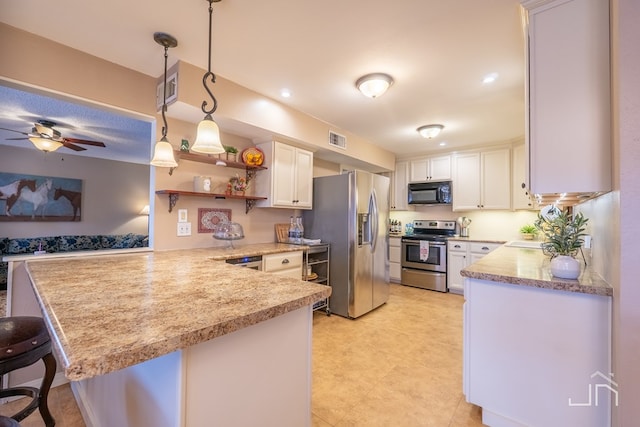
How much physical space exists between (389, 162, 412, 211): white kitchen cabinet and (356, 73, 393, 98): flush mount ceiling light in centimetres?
297

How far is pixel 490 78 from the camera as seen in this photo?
2.42m

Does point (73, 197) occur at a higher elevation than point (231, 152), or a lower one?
lower

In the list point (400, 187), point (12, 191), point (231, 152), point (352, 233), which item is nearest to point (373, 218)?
point (352, 233)

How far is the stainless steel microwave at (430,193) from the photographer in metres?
4.76

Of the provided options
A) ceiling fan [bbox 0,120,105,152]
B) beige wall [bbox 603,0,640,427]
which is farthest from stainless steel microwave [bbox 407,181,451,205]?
ceiling fan [bbox 0,120,105,152]

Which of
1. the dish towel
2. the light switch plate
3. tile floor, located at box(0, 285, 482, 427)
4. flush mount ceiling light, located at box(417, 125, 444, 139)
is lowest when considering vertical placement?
tile floor, located at box(0, 285, 482, 427)

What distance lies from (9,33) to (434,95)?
335 centimetres

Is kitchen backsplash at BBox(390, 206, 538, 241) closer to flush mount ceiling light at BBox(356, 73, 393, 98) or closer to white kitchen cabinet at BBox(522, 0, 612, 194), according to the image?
flush mount ceiling light at BBox(356, 73, 393, 98)

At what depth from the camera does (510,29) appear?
181cm

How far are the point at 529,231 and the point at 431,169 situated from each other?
1800 mm

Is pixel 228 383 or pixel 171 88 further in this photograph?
pixel 171 88

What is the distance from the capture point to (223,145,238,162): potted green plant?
112 inches

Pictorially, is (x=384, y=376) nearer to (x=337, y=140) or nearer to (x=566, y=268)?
(x=566, y=268)

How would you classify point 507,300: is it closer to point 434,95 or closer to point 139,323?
point 139,323
